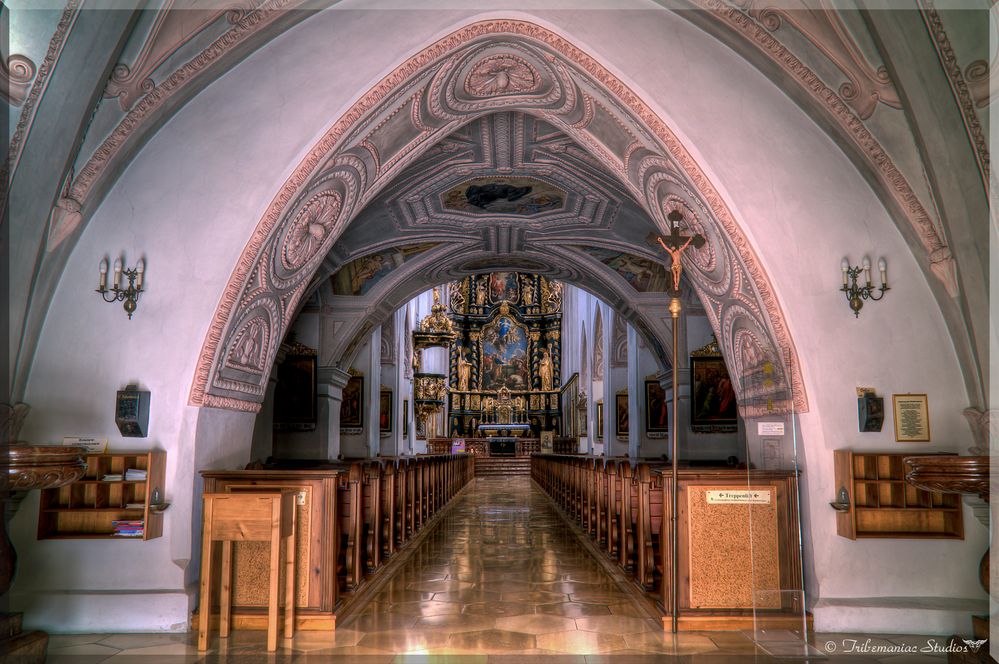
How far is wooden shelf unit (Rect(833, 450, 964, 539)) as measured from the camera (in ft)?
18.1

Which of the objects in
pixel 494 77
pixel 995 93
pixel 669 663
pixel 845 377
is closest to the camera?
pixel 995 93

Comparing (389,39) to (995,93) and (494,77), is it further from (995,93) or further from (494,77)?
(995,93)

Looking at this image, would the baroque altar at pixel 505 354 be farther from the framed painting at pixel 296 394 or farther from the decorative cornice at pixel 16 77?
the decorative cornice at pixel 16 77

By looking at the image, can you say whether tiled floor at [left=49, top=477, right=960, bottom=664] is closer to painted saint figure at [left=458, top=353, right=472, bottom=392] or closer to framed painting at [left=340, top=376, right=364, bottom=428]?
framed painting at [left=340, top=376, right=364, bottom=428]

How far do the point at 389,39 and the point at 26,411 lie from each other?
163 inches

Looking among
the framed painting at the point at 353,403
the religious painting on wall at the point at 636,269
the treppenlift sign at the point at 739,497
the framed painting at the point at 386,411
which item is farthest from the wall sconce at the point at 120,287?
the framed painting at the point at 386,411

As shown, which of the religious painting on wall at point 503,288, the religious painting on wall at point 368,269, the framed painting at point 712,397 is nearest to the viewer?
the framed painting at point 712,397

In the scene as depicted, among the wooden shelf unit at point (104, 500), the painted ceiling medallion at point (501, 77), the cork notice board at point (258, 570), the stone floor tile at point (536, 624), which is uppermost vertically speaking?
the painted ceiling medallion at point (501, 77)

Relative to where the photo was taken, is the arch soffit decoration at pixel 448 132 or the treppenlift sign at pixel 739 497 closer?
the treppenlift sign at pixel 739 497

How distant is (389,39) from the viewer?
19.5 feet

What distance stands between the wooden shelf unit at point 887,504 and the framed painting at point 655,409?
938cm

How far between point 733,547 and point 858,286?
2326mm

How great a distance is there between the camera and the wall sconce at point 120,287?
5.80 meters

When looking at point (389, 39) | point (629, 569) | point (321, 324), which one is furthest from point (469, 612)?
point (321, 324)
